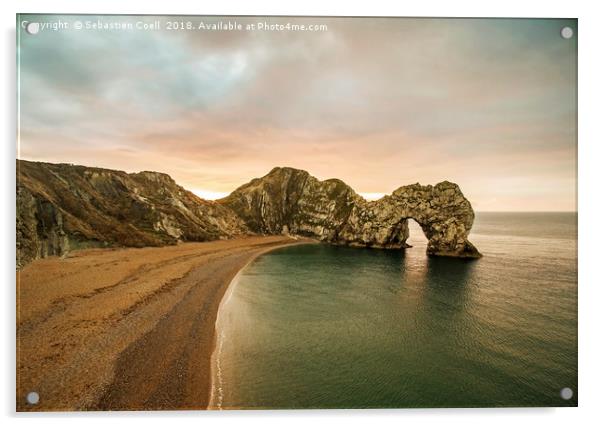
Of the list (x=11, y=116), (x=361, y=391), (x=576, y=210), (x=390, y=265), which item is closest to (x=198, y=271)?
(x=11, y=116)

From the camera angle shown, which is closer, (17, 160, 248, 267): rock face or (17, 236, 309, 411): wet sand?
(17, 236, 309, 411): wet sand

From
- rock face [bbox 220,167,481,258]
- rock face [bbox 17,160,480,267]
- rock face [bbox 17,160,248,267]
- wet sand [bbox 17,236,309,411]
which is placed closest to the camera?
wet sand [bbox 17,236,309,411]

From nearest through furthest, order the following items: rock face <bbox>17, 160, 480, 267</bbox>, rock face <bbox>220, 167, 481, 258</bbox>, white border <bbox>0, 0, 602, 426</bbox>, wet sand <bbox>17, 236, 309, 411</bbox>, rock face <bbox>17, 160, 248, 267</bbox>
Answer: wet sand <bbox>17, 236, 309, 411</bbox> < white border <bbox>0, 0, 602, 426</bbox> < rock face <bbox>17, 160, 248, 267</bbox> < rock face <bbox>17, 160, 480, 267</bbox> < rock face <bbox>220, 167, 481, 258</bbox>

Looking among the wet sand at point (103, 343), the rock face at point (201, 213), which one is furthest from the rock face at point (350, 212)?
the wet sand at point (103, 343)

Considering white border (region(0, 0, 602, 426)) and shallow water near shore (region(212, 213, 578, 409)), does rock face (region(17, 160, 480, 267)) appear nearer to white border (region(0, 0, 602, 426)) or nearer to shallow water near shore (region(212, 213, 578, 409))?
white border (region(0, 0, 602, 426))

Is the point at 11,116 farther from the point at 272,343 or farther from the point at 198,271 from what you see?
the point at 198,271

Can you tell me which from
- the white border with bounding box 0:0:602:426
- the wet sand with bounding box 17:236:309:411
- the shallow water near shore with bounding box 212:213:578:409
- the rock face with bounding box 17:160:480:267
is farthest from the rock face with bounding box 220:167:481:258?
the wet sand with bounding box 17:236:309:411
